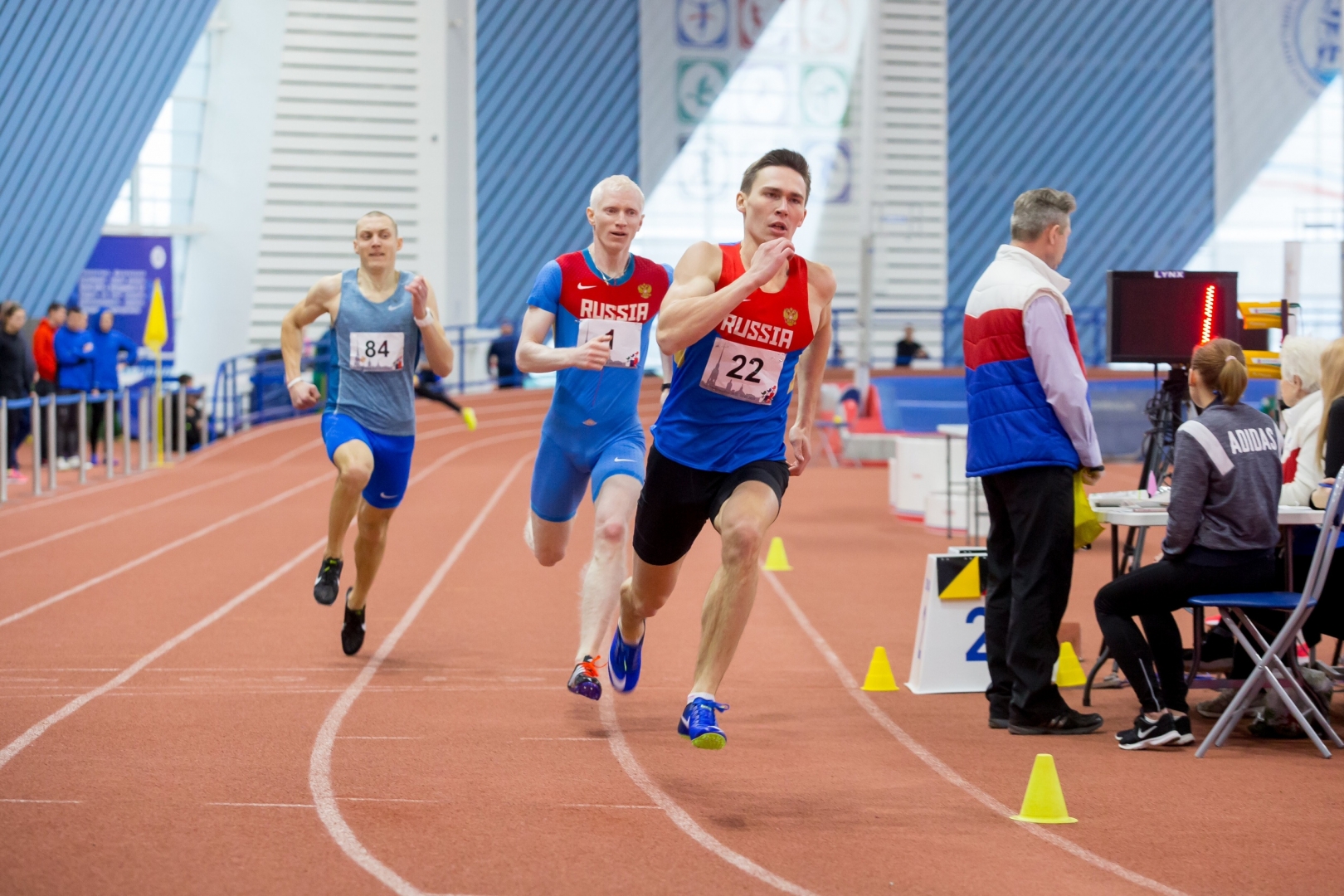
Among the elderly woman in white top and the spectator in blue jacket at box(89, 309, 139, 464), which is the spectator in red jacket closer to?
the spectator in blue jacket at box(89, 309, 139, 464)

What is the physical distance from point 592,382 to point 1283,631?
2.64 metres

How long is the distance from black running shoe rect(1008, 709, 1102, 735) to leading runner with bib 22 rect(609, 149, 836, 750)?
1299 mm

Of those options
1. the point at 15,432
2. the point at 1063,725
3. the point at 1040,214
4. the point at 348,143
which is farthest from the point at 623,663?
the point at 348,143

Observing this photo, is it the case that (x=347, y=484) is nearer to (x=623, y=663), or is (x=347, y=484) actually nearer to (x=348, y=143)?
(x=623, y=663)

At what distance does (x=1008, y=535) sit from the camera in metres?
5.38

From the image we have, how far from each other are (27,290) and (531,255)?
34.0ft

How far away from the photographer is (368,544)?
6.70m

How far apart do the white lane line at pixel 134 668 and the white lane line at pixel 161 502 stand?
78.2 inches

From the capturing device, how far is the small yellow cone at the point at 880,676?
235 inches

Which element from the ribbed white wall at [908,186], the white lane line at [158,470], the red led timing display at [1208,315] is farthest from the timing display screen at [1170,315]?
the ribbed white wall at [908,186]

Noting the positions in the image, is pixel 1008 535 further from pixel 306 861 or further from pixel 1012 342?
pixel 306 861

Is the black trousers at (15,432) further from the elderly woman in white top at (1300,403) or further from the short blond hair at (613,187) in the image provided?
the elderly woman in white top at (1300,403)

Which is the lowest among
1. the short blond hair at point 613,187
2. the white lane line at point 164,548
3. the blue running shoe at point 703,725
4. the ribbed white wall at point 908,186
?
the white lane line at point 164,548

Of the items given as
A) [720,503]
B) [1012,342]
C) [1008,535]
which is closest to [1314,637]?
[1008,535]
